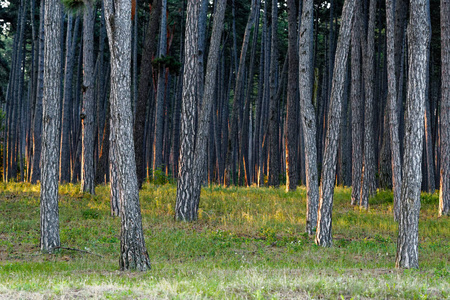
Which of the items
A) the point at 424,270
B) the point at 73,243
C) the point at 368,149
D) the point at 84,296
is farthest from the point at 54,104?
the point at 368,149

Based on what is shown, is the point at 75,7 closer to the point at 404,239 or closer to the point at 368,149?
the point at 404,239

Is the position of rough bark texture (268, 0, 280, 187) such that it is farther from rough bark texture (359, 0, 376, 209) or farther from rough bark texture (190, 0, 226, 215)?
rough bark texture (190, 0, 226, 215)

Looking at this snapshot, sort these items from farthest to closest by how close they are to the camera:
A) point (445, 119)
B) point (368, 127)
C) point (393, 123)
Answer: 1. point (368, 127)
2. point (445, 119)
3. point (393, 123)

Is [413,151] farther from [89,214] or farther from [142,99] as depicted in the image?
[142,99]

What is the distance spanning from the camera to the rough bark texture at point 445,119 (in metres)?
15.0

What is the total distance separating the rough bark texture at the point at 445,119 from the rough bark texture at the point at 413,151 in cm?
760

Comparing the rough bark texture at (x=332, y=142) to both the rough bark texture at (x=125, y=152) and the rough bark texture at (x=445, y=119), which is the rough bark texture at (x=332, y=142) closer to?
the rough bark texture at (x=125, y=152)

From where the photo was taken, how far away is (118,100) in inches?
318

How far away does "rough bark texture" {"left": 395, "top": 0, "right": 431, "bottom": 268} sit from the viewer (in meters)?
8.20

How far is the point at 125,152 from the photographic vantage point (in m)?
7.98

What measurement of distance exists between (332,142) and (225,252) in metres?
3.46

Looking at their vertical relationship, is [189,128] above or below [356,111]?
below

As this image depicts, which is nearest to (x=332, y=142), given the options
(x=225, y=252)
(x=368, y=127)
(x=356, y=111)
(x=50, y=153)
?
(x=225, y=252)

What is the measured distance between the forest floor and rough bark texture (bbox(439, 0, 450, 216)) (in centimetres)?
87
